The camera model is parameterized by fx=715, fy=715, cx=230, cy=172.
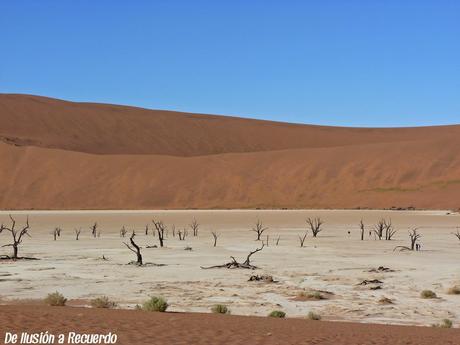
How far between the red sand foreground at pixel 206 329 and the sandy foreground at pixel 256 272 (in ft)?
1.46

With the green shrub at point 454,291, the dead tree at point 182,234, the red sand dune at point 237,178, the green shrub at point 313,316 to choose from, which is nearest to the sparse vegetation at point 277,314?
the green shrub at point 313,316

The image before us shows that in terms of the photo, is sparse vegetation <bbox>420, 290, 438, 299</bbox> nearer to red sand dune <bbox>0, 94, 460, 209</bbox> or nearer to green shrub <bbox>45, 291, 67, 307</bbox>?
green shrub <bbox>45, 291, 67, 307</bbox>

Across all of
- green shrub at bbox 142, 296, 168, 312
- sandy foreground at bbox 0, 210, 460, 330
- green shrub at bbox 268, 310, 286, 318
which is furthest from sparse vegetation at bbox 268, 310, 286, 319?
green shrub at bbox 142, 296, 168, 312

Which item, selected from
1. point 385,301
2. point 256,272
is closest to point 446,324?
point 385,301

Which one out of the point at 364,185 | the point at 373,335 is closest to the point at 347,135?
the point at 364,185

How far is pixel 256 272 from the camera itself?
776 inches

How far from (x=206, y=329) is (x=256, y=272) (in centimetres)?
957

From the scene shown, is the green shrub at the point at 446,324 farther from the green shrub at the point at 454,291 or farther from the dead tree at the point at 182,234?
the dead tree at the point at 182,234

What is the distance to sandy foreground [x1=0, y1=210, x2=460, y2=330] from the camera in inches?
557

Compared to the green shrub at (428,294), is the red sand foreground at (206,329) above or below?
below

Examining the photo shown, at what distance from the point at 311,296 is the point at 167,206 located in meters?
59.2

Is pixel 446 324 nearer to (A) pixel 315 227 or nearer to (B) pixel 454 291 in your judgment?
(B) pixel 454 291

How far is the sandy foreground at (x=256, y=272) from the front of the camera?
14.1 m

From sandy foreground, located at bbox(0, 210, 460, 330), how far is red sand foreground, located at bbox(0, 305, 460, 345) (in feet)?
1.46
